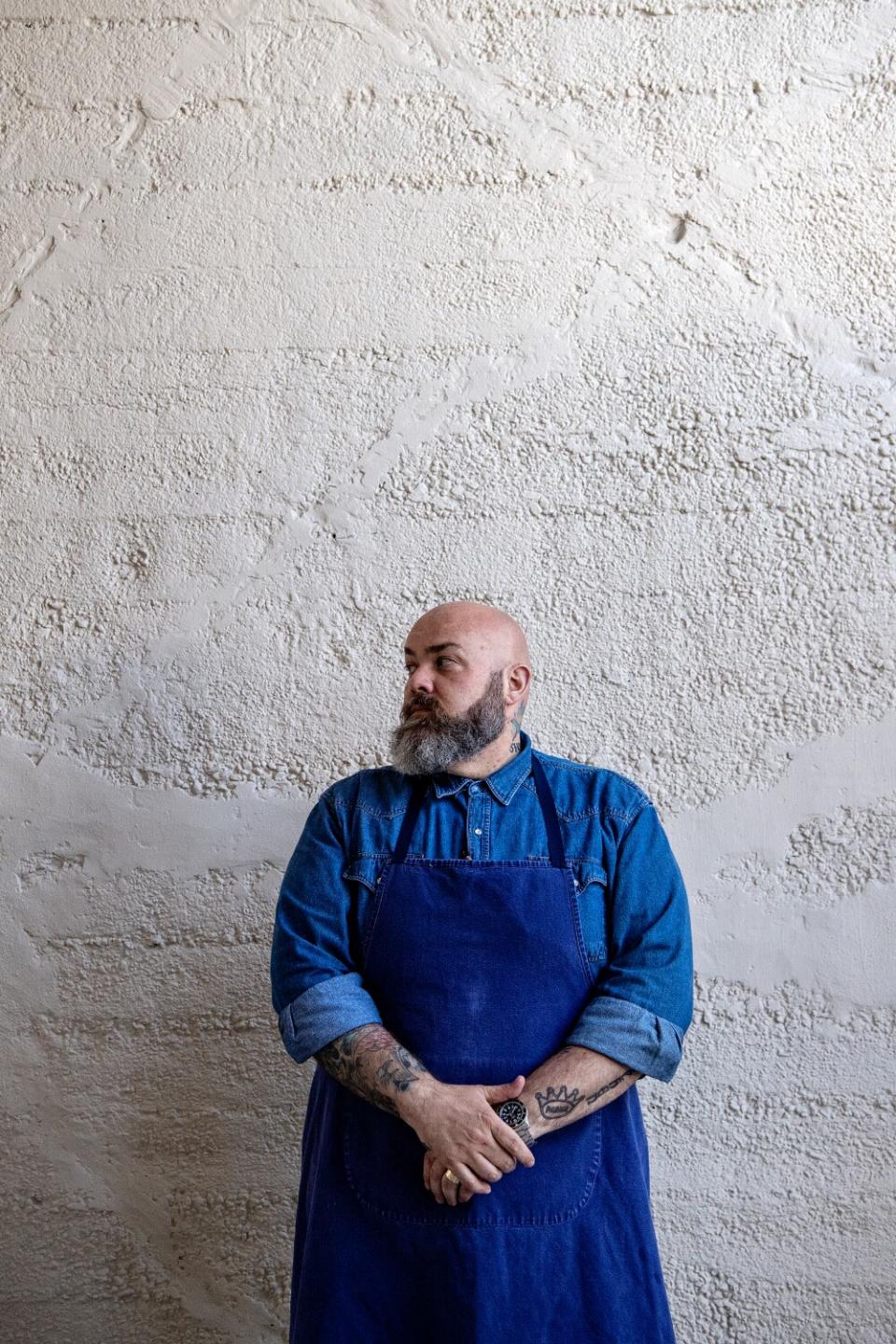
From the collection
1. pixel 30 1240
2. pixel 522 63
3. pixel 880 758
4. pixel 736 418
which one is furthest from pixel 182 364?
pixel 30 1240

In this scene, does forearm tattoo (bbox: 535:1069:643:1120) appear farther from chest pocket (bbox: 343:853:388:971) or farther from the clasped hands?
chest pocket (bbox: 343:853:388:971)

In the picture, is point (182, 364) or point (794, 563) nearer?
point (794, 563)

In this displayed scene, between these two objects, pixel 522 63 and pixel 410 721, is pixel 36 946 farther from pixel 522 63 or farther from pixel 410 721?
pixel 522 63

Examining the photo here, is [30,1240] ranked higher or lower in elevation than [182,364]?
lower

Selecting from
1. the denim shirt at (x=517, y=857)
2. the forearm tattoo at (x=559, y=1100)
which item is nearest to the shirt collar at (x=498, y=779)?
the denim shirt at (x=517, y=857)

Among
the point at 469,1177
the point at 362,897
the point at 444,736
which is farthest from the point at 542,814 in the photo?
the point at 469,1177

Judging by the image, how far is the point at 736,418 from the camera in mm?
2117

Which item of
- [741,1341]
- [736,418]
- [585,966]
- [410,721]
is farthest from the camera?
[736,418]

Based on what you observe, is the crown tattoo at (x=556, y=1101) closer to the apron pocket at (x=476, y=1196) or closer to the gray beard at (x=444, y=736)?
the apron pocket at (x=476, y=1196)

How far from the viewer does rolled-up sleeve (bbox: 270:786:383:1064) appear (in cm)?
145

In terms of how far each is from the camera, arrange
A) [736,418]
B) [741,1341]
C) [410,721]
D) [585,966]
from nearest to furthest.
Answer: [585,966] → [410,721] → [741,1341] → [736,418]

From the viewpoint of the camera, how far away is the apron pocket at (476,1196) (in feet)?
4.60

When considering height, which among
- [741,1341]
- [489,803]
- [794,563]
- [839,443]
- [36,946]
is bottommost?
[741,1341]

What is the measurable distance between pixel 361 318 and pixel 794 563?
103cm
